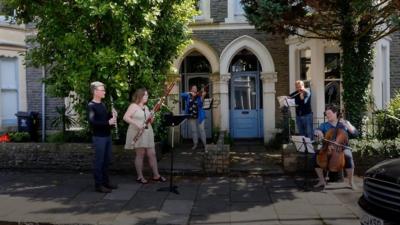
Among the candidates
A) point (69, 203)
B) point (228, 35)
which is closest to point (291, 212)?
point (69, 203)

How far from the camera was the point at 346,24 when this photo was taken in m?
11.4

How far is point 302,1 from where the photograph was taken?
11445 mm

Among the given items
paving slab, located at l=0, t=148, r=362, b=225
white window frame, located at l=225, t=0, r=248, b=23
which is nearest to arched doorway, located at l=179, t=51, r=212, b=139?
white window frame, located at l=225, t=0, r=248, b=23

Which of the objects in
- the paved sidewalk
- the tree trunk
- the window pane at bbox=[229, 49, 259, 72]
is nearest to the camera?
the paved sidewalk

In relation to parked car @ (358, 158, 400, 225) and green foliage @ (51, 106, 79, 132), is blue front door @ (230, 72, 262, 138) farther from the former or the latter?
parked car @ (358, 158, 400, 225)

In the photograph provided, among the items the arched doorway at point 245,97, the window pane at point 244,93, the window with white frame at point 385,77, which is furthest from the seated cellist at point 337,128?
the window pane at point 244,93

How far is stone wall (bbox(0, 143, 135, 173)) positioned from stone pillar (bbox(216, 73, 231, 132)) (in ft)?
19.2

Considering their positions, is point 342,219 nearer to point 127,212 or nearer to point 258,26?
point 127,212

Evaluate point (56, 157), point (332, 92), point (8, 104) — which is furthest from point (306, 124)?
point (8, 104)

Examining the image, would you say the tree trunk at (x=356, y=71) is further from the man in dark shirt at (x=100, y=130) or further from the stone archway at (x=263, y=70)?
the man in dark shirt at (x=100, y=130)

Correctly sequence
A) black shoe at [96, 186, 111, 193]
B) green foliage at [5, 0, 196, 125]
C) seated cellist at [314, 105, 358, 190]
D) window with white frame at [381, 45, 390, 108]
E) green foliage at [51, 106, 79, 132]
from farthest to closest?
window with white frame at [381, 45, 390, 108] < green foliage at [51, 106, 79, 132] < green foliage at [5, 0, 196, 125] < seated cellist at [314, 105, 358, 190] < black shoe at [96, 186, 111, 193]

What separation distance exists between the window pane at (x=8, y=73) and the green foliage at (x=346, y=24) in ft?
32.1

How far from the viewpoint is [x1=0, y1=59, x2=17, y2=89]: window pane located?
716 inches

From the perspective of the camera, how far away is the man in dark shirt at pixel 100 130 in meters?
9.11
